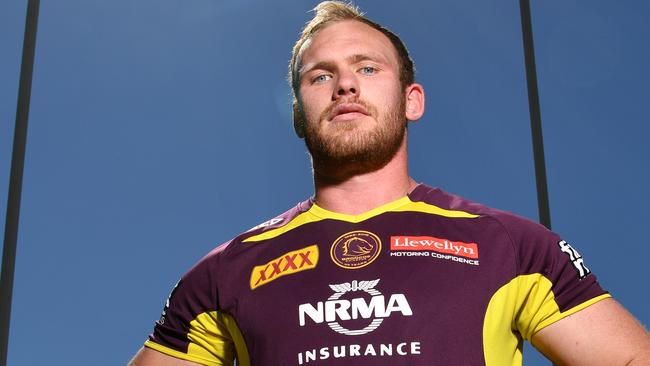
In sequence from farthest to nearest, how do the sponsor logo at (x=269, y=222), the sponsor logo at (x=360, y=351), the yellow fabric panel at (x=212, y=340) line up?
the sponsor logo at (x=269, y=222) < the yellow fabric panel at (x=212, y=340) < the sponsor logo at (x=360, y=351)

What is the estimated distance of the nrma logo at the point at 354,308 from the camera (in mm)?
1257

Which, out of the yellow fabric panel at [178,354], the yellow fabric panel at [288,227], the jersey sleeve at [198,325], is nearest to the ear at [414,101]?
the yellow fabric panel at [288,227]

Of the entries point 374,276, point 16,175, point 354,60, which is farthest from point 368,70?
point 16,175

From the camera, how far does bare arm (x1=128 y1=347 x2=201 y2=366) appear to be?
1.48 metres

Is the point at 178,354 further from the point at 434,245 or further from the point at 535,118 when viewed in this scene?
the point at 535,118

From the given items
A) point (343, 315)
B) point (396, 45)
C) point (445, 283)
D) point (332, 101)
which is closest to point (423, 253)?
point (445, 283)

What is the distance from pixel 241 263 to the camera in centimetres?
147

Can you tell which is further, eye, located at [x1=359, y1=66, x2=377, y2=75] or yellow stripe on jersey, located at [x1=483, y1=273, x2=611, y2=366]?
eye, located at [x1=359, y1=66, x2=377, y2=75]

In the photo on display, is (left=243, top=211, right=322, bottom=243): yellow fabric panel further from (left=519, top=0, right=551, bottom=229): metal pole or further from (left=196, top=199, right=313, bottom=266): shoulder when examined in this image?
(left=519, top=0, right=551, bottom=229): metal pole

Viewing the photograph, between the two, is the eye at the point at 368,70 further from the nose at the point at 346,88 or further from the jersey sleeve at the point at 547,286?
the jersey sleeve at the point at 547,286

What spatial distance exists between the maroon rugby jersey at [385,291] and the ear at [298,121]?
270 mm

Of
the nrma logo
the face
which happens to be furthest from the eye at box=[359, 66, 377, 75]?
the nrma logo

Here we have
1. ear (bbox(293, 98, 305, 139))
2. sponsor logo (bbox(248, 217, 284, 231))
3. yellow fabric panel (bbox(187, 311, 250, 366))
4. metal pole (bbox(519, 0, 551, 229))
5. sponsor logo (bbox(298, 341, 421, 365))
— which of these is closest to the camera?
sponsor logo (bbox(298, 341, 421, 365))

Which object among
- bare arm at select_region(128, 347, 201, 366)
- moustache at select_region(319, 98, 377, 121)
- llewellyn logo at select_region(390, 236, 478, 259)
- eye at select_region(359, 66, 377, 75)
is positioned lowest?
bare arm at select_region(128, 347, 201, 366)
